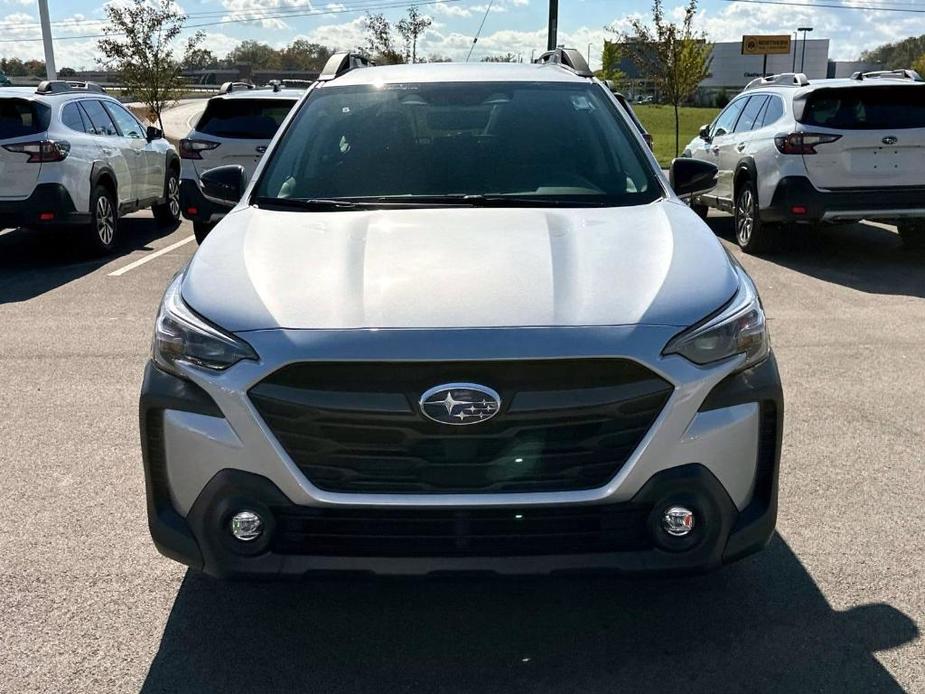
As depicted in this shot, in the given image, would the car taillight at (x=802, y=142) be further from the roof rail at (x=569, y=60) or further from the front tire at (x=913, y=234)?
the roof rail at (x=569, y=60)

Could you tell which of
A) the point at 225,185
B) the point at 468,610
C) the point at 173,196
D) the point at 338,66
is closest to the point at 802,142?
the point at 338,66

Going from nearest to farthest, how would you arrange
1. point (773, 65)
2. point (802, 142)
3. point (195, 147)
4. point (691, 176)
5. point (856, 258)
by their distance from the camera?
point (691, 176) < point (802, 142) < point (856, 258) < point (195, 147) < point (773, 65)

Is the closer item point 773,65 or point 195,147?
point 195,147

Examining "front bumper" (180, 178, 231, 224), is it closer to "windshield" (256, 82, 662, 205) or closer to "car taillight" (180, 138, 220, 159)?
"car taillight" (180, 138, 220, 159)

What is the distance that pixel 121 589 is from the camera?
3525mm

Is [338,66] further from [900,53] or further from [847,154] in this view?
[900,53]

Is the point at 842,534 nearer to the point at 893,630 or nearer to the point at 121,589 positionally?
the point at 893,630

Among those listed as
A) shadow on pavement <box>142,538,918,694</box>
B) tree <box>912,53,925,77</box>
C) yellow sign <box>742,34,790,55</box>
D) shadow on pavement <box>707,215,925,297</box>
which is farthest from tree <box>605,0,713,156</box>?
tree <box>912,53,925,77</box>

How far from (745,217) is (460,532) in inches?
343

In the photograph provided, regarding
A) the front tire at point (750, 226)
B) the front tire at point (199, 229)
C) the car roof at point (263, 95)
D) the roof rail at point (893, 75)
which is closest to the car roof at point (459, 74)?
the front tire at point (750, 226)

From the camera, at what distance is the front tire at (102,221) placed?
34.7 feet

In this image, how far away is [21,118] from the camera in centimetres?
995

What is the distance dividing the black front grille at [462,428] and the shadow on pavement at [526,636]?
0.28 metres

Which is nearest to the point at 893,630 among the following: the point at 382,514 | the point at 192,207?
the point at 382,514
